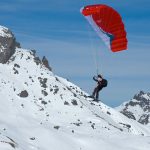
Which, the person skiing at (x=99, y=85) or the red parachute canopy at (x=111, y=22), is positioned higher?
the red parachute canopy at (x=111, y=22)

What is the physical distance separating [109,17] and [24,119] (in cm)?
14325

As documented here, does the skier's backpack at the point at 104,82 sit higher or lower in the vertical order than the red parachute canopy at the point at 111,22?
lower

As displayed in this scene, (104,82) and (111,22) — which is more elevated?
(111,22)

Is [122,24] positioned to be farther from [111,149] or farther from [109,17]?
[111,149]

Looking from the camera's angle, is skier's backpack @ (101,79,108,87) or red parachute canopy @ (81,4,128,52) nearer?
red parachute canopy @ (81,4,128,52)

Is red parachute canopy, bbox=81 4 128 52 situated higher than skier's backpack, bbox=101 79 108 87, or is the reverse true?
red parachute canopy, bbox=81 4 128 52

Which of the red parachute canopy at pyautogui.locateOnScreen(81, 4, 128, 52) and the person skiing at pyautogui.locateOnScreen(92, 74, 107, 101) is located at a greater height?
the red parachute canopy at pyautogui.locateOnScreen(81, 4, 128, 52)

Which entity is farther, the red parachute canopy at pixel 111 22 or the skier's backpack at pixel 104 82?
the skier's backpack at pixel 104 82

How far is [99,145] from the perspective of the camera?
3637 inches

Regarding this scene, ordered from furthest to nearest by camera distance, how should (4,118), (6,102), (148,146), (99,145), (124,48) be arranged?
1. (6,102)
2. (4,118)
3. (99,145)
4. (148,146)
5. (124,48)

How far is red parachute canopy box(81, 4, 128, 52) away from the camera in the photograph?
35.2 meters

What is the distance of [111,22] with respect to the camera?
1416 inches

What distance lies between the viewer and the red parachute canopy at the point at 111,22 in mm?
35188

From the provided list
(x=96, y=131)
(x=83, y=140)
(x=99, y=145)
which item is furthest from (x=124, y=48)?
(x=96, y=131)
